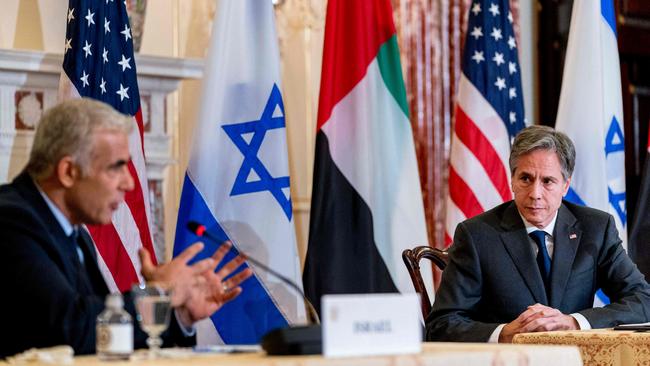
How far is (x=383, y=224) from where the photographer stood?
17.9 ft

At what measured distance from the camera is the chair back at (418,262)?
13.9 ft

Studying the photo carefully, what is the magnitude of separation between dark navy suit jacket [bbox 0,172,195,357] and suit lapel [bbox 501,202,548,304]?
1.75 meters

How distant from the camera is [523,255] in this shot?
4.09 m

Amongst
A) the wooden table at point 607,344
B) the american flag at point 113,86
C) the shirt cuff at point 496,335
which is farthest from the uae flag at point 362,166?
the wooden table at point 607,344

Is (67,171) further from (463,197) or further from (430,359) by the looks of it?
(463,197)

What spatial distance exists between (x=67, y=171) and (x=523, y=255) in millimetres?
1902

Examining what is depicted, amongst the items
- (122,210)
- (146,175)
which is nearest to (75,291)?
(122,210)

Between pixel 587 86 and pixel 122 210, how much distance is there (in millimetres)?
2742

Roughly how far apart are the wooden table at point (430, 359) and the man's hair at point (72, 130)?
1.76ft

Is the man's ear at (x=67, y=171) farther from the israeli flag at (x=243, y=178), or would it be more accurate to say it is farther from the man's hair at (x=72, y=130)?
the israeli flag at (x=243, y=178)

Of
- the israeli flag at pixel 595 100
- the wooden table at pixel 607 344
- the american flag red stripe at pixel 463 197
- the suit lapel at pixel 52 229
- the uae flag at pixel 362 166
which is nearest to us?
the suit lapel at pixel 52 229

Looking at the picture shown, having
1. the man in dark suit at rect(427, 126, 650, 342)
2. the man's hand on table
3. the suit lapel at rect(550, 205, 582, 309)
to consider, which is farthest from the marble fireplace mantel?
the man's hand on table

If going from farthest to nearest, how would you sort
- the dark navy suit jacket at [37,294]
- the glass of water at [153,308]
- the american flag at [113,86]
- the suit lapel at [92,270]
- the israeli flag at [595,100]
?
the israeli flag at [595,100] < the american flag at [113,86] < the suit lapel at [92,270] < the dark navy suit jacket at [37,294] < the glass of water at [153,308]

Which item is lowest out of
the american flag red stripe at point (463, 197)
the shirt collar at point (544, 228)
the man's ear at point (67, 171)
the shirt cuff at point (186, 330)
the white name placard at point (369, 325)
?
the shirt cuff at point (186, 330)
